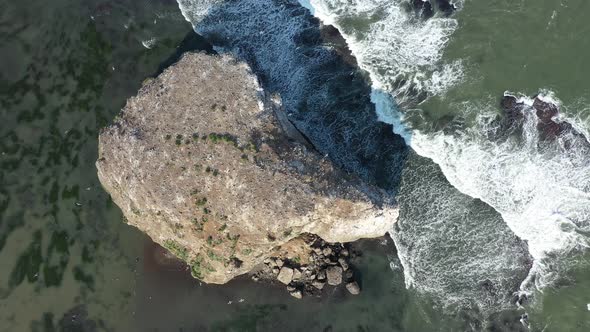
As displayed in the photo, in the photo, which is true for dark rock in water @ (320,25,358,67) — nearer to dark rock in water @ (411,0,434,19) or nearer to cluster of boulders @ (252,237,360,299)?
dark rock in water @ (411,0,434,19)

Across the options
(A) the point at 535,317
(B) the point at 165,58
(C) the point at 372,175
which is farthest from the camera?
(B) the point at 165,58

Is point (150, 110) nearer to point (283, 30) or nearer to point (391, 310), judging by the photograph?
point (283, 30)

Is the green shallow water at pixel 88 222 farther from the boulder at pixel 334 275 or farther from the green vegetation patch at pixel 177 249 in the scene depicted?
the green vegetation patch at pixel 177 249

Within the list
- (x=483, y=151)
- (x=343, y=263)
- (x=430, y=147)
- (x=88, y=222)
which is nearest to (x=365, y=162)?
(x=430, y=147)

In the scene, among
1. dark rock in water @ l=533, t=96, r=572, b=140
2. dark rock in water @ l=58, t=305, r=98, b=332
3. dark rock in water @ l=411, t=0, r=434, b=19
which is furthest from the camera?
dark rock in water @ l=411, t=0, r=434, b=19

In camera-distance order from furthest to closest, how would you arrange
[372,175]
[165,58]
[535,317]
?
1. [165,58]
2. [372,175]
3. [535,317]

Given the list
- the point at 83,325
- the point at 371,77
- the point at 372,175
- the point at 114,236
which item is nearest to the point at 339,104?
the point at 371,77

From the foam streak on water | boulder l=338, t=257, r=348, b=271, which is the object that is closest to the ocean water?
the foam streak on water
